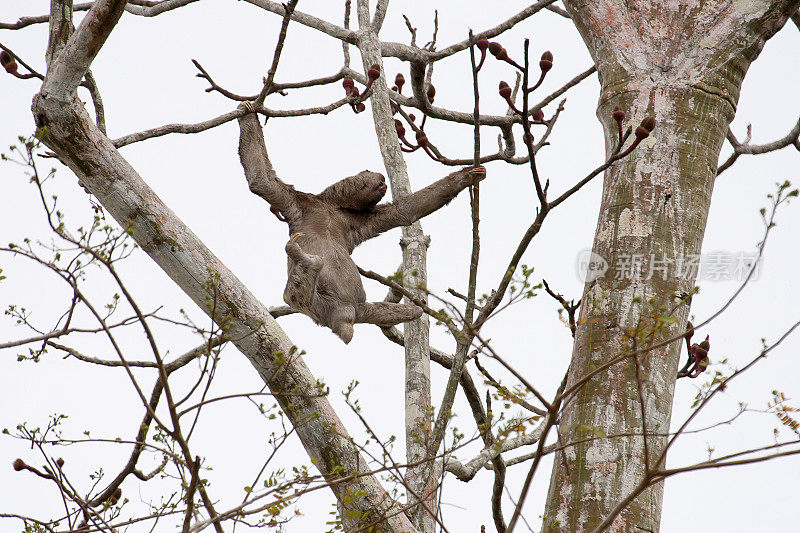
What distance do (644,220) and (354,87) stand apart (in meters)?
3.22

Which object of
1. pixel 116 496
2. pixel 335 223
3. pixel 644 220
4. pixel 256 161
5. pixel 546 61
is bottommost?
pixel 116 496

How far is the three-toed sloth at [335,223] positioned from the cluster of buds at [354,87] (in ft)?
2.54

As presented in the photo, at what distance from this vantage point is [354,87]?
630 centimetres

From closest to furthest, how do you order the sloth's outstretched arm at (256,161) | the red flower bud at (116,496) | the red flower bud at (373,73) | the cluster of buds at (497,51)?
the cluster of buds at (497,51), the red flower bud at (116,496), the red flower bud at (373,73), the sloth's outstretched arm at (256,161)

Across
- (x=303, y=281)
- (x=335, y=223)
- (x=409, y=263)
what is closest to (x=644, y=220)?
(x=409, y=263)

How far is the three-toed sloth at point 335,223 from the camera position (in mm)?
6152

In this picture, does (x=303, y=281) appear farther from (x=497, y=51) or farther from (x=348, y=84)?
(x=497, y=51)

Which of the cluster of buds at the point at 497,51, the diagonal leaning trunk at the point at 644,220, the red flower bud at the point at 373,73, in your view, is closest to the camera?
the diagonal leaning trunk at the point at 644,220

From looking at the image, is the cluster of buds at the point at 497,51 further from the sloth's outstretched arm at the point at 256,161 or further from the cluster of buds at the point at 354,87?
the sloth's outstretched arm at the point at 256,161

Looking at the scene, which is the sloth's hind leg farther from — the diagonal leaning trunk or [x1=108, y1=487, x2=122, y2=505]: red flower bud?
the diagonal leaning trunk

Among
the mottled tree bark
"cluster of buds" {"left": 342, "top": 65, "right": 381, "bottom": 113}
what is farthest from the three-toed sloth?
"cluster of buds" {"left": 342, "top": 65, "right": 381, "bottom": 113}

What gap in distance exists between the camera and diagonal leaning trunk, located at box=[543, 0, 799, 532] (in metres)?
3.31

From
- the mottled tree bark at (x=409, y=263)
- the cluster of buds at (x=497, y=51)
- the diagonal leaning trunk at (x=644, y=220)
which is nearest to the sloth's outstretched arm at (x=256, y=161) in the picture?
the mottled tree bark at (x=409, y=263)

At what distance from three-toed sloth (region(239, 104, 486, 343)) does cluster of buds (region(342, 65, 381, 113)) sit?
0.77 metres
